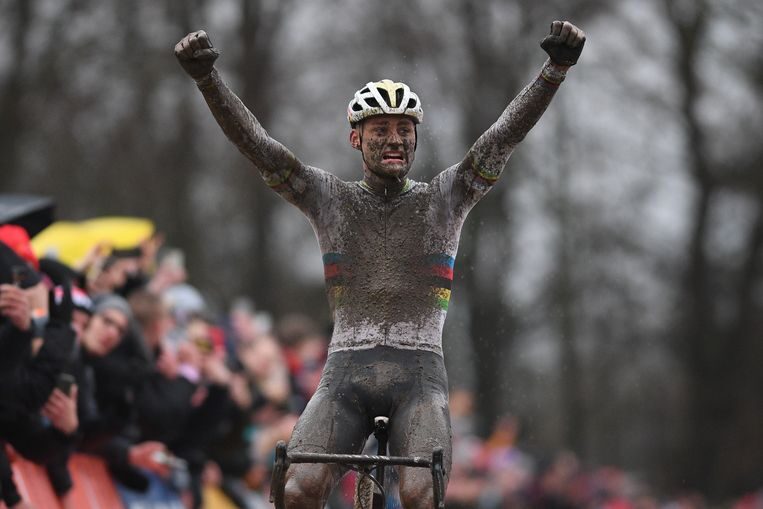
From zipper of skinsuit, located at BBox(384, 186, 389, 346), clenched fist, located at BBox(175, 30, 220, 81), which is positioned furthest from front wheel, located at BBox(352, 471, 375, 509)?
clenched fist, located at BBox(175, 30, 220, 81)

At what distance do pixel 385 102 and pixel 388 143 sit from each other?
0.21 m

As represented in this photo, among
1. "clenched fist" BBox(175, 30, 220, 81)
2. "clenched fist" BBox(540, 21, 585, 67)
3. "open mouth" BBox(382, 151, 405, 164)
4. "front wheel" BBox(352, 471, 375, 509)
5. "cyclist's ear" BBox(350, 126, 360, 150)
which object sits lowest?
"front wheel" BBox(352, 471, 375, 509)

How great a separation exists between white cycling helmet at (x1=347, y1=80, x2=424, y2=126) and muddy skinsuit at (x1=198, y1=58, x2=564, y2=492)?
1.27 ft

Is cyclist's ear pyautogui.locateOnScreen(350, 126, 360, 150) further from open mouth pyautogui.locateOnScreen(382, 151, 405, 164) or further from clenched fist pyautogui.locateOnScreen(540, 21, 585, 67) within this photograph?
clenched fist pyautogui.locateOnScreen(540, 21, 585, 67)

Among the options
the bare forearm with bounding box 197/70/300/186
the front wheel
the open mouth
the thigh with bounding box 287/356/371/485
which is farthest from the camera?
the open mouth

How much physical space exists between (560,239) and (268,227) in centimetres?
649

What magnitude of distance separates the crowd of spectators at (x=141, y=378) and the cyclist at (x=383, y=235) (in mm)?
1986

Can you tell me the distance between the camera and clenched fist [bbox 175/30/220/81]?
7605 mm

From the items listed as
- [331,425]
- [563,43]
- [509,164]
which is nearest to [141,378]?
[331,425]

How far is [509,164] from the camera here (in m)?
28.3

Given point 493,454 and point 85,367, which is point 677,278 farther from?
point 85,367

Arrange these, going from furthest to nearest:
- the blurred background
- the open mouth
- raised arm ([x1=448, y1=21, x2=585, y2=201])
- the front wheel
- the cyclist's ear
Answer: the blurred background, the cyclist's ear, the open mouth, raised arm ([x1=448, y1=21, x2=585, y2=201]), the front wheel

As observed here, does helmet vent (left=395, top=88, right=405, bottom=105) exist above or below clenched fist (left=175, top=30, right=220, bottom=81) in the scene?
below

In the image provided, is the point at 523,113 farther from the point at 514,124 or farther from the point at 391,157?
the point at 391,157
